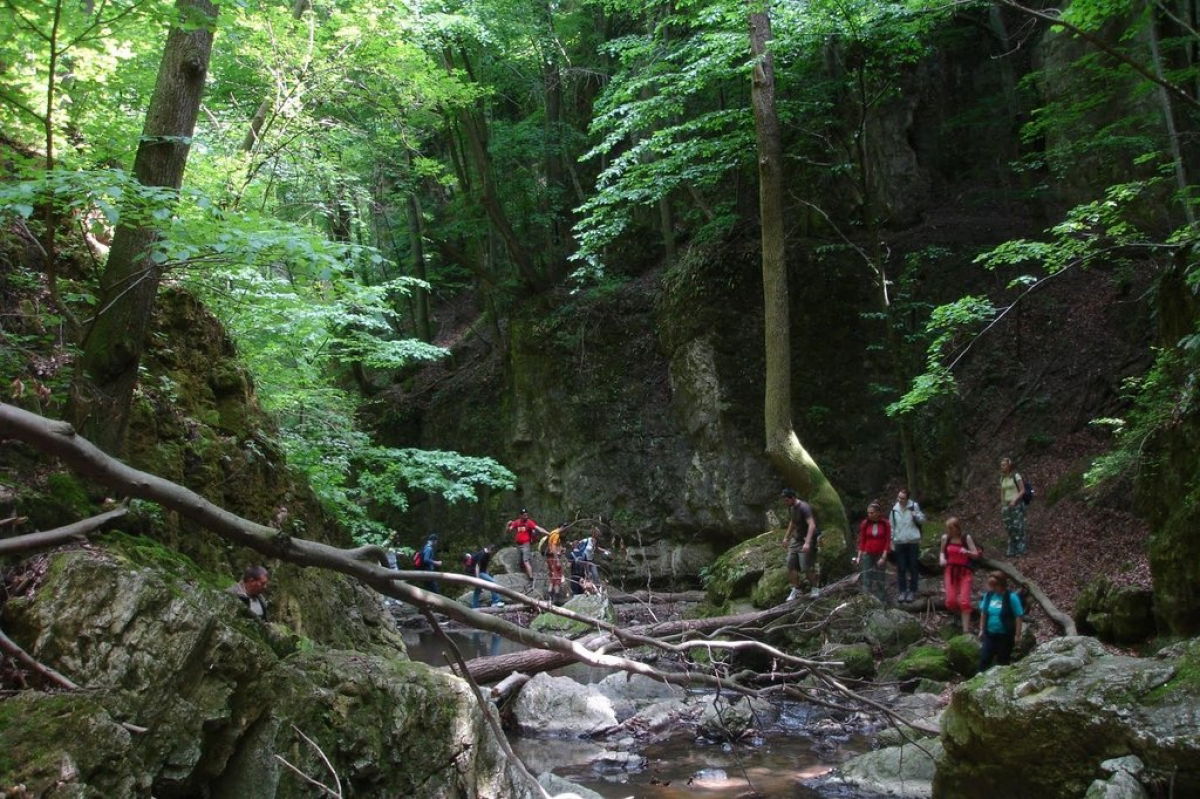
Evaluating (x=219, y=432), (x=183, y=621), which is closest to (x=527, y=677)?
(x=219, y=432)

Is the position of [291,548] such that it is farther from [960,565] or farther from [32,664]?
[960,565]

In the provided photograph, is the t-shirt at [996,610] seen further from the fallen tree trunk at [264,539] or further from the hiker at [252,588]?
the hiker at [252,588]

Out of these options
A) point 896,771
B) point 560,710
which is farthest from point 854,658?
point 560,710

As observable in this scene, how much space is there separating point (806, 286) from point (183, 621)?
15.0 meters

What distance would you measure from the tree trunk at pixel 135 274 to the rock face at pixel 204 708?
1522mm

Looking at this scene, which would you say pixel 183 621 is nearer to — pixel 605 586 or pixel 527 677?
pixel 527 677

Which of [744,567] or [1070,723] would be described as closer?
[1070,723]

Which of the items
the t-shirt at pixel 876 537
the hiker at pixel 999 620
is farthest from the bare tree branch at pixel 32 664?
the t-shirt at pixel 876 537

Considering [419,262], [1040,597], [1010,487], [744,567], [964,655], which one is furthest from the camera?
[419,262]

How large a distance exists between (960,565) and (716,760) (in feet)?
14.8

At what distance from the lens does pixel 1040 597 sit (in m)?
10.0

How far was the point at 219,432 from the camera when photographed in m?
7.51

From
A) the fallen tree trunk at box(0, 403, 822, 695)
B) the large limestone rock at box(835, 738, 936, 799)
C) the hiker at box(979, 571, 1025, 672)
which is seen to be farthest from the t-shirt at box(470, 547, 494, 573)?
the fallen tree trunk at box(0, 403, 822, 695)

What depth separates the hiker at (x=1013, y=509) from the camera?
39.7ft
